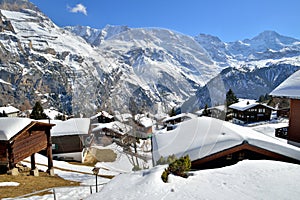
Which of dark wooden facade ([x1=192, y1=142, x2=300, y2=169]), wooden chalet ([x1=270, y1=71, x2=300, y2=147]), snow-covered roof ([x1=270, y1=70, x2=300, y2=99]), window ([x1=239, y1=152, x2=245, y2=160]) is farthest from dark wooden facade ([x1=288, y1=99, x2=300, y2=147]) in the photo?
window ([x1=239, y1=152, x2=245, y2=160])

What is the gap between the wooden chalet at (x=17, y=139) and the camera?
28.2 ft

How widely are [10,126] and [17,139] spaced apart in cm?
63

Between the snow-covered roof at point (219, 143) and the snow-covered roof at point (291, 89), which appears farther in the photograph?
the snow-covered roof at point (291, 89)

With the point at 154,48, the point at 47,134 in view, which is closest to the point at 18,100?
the point at 47,134

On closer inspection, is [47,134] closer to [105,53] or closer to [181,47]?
[105,53]

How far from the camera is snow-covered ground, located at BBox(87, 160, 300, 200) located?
11.8ft

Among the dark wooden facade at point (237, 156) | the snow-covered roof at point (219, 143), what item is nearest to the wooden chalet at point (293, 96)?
the snow-covered roof at point (219, 143)

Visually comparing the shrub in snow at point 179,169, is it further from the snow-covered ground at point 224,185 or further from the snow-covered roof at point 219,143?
the snow-covered roof at point 219,143

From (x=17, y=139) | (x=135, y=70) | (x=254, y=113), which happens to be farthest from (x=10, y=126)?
(x=254, y=113)

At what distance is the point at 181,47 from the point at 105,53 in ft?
8.59

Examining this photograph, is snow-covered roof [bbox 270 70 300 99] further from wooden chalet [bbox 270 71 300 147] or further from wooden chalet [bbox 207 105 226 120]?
wooden chalet [bbox 207 105 226 120]

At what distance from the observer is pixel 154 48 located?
7254 mm

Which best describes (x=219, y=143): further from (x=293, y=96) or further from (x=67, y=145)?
(x=67, y=145)

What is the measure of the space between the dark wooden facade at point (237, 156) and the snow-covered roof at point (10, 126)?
745cm
